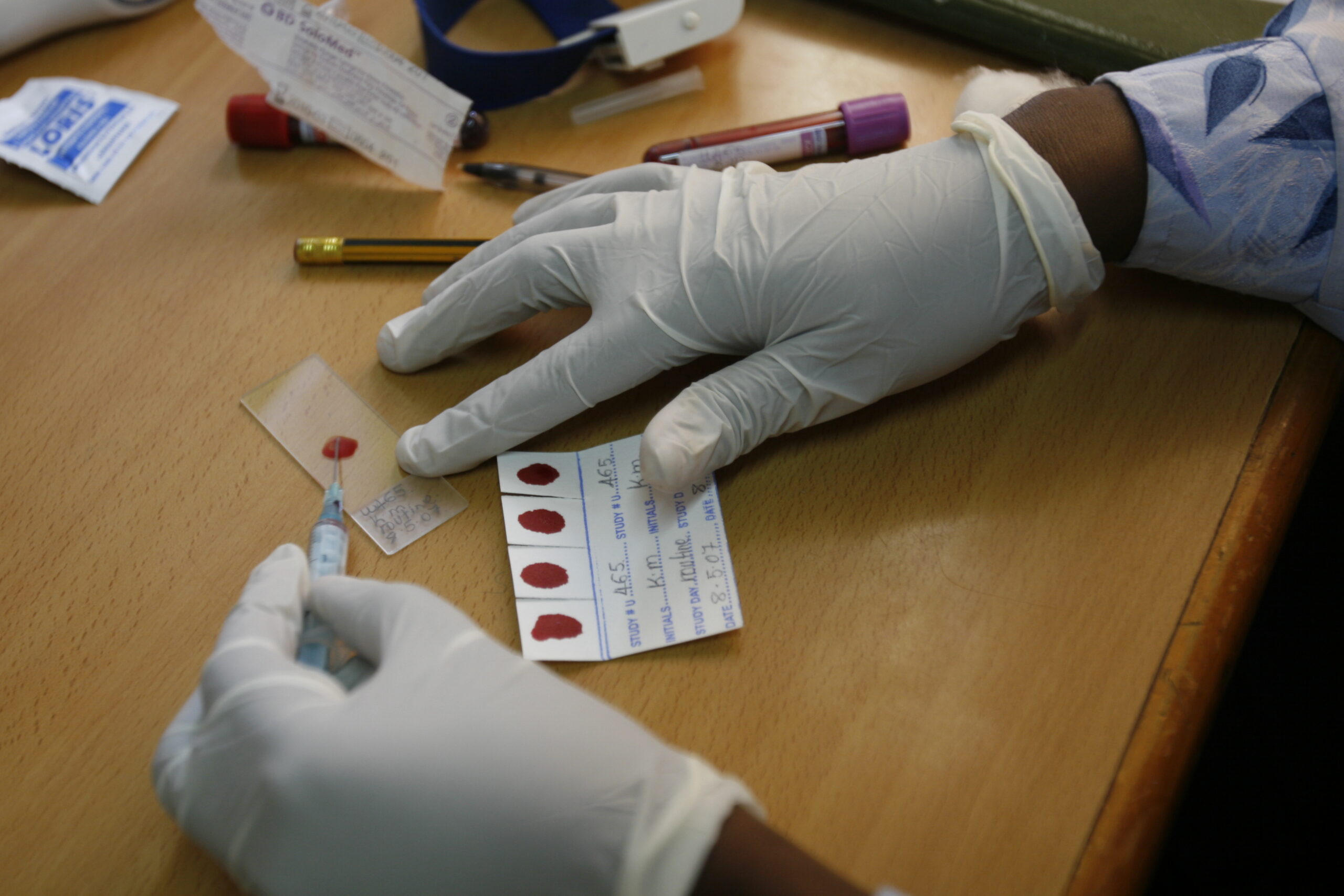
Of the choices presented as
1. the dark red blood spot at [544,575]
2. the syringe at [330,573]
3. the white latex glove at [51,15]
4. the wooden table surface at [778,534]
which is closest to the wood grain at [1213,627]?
the wooden table surface at [778,534]

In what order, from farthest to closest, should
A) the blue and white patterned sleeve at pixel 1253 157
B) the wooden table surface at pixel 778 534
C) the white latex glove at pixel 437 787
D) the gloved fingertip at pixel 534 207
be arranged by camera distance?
1. the gloved fingertip at pixel 534 207
2. the blue and white patterned sleeve at pixel 1253 157
3. the wooden table surface at pixel 778 534
4. the white latex glove at pixel 437 787

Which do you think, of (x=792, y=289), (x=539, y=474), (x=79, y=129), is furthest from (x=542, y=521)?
(x=79, y=129)

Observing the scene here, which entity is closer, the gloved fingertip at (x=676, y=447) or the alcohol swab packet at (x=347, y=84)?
the gloved fingertip at (x=676, y=447)

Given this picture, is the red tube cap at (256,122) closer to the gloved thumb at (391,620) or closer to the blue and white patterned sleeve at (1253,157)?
the gloved thumb at (391,620)

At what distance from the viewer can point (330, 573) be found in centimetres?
75

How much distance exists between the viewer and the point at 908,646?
0.73 meters

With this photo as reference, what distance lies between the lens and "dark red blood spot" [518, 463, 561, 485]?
82 cm

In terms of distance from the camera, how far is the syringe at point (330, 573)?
0.71 metres

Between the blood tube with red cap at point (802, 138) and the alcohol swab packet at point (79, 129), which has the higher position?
the alcohol swab packet at point (79, 129)

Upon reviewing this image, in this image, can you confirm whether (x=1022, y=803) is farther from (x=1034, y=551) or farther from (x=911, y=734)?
(x=1034, y=551)

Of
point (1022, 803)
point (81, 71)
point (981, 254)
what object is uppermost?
point (81, 71)

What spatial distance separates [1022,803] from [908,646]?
0.14 m

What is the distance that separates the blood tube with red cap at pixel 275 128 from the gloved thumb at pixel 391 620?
1.98 ft

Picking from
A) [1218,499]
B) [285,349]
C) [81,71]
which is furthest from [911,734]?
[81,71]
